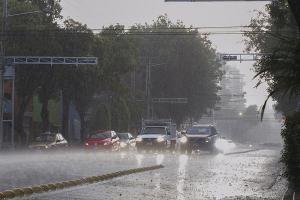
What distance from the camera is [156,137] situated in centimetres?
4950

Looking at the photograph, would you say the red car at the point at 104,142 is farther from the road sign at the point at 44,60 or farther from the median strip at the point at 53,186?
the median strip at the point at 53,186

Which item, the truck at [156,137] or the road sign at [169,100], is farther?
Answer: the road sign at [169,100]

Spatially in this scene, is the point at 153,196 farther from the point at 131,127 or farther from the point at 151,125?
the point at 131,127

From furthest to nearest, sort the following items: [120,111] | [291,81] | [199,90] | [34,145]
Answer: [199,90] → [120,111] → [34,145] → [291,81]

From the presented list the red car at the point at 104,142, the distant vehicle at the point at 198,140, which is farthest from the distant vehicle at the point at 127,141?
the distant vehicle at the point at 198,140

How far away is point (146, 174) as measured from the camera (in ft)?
84.1

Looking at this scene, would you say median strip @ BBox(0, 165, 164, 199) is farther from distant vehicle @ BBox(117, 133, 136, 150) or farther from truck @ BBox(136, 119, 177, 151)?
distant vehicle @ BBox(117, 133, 136, 150)

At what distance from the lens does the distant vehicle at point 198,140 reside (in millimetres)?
49938

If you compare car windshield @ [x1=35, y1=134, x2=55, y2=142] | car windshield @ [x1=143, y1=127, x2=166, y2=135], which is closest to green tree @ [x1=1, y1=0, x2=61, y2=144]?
car windshield @ [x1=35, y1=134, x2=55, y2=142]


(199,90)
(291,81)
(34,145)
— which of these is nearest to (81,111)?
(34,145)

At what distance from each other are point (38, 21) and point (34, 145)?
11036 millimetres

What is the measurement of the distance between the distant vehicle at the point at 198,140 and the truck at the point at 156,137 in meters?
1.25

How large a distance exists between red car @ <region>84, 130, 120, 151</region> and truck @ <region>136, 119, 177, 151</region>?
2097 mm

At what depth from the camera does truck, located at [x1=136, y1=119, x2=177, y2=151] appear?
49.2 meters
